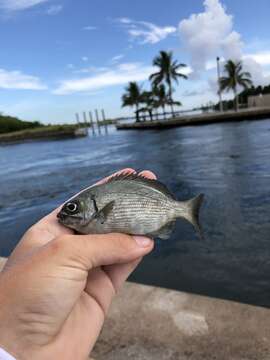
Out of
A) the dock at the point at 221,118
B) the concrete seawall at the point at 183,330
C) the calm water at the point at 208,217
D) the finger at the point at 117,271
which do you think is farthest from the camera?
the dock at the point at 221,118

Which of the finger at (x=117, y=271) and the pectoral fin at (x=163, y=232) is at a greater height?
the pectoral fin at (x=163, y=232)

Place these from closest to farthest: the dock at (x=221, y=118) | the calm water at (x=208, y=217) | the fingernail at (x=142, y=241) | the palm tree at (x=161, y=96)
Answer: the fingernail at (x=142, y=241), the calm water at (x=208, y=217), the dock at (x=221, y=118), the palm tree at (x=161, y=96)

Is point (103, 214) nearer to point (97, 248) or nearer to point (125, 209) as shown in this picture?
point (125, 209)

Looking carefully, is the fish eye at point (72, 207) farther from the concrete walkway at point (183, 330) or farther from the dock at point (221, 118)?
→ the dock at point (221, 118)

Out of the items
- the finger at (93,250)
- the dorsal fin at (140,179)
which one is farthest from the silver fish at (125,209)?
the finger at (93,250)

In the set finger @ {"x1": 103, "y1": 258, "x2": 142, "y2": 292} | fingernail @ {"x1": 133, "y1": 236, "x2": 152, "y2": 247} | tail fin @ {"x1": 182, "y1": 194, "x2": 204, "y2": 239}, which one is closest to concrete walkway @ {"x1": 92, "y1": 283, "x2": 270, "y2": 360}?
finger @ {"x1": 103, "y1": 258, "x2": 142, "y2": 292}

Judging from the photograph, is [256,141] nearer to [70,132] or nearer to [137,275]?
[137,275]

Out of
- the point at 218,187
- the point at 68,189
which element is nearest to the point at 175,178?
the point at 218,187

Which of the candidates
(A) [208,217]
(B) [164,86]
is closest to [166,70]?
(B) [164,86]

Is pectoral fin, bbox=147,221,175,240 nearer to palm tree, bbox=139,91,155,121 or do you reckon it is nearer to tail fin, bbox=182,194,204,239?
tail fin, bbox=182,194,204,239
